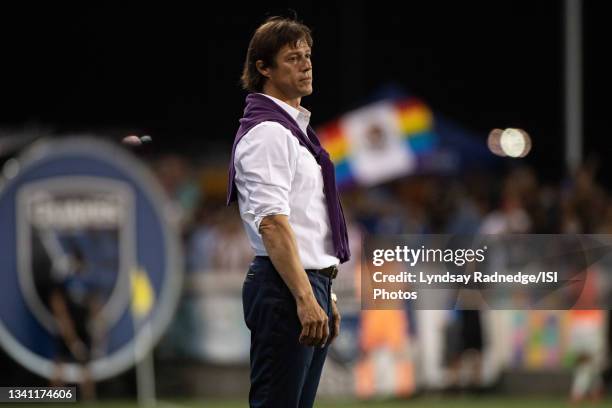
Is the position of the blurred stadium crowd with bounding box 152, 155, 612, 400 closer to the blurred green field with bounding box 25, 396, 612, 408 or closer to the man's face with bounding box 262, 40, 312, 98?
the blurred green field with bounding box 25, 396, 612, 408

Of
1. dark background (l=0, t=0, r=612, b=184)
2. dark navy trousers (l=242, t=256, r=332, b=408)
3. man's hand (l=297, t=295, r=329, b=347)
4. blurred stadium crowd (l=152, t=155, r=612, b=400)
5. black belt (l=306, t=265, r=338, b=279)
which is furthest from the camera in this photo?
dark background (l=0, t=0, r=612, b=184)

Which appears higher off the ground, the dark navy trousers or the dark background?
the dark background

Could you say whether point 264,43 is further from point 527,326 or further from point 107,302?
point 527,326

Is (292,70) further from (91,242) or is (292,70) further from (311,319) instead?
(91,242)

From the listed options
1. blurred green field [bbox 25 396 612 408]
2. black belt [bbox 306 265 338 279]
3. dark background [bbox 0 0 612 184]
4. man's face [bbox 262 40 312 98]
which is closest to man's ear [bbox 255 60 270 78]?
man's face [bbox 262 40 312 98]

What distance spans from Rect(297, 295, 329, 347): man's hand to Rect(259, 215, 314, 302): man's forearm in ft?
0.07

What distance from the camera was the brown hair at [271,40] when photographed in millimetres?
4516

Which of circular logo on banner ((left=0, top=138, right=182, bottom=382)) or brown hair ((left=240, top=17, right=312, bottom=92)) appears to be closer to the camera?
brown hair ((left=240, top=17, right=312, bottom=92))

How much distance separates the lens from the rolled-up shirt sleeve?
429cm

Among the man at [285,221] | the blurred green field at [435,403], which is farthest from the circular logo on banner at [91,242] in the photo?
the man at [285,221]

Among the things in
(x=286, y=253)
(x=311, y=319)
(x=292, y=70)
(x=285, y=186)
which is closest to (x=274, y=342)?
(x=311, y=319)

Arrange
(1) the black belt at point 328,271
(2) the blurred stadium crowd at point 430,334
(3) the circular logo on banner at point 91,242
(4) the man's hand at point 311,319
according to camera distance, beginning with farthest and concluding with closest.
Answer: (2) the blurred stadium crowd at point 430,334
(3) the circular logo on banner at point 91,242
(1) the black belt at point 328,271
(4) the man's hand at point 311,319

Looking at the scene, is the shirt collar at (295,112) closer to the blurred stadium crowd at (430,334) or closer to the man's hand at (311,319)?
the man's hand at (311,319)

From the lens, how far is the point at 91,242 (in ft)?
28.4
